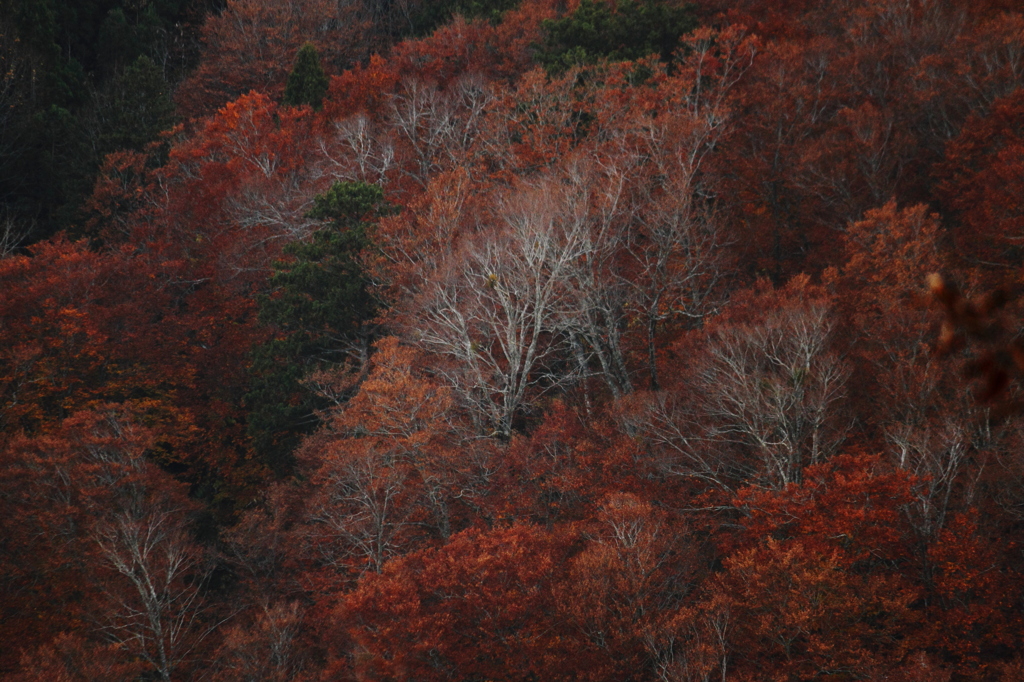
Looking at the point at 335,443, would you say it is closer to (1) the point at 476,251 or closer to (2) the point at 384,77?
(1) the point at 476,251

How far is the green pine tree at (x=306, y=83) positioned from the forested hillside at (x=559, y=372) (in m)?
Answer: 2.17

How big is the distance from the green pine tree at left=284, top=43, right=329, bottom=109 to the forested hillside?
2.17 m

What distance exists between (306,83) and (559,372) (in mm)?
27686

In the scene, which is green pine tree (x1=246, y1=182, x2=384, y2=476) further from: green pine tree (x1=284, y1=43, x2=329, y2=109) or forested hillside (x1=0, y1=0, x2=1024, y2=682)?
green pine tree (x1=284, y1=43, x2=329, y2=109)

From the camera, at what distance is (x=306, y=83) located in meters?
49.5

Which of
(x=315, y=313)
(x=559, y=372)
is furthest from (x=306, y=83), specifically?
(x=559, y=372)

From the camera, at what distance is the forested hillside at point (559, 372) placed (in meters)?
21.7

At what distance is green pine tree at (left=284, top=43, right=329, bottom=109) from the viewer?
49.2 metres

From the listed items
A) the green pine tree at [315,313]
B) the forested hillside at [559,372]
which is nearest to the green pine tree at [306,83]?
the forested hillside at [559,372]

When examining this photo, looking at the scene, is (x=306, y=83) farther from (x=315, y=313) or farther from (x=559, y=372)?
(x=559, y=372)

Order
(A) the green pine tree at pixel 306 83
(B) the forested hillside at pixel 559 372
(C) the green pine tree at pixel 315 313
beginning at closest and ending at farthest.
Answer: (B) the forested hillside at pixel 559 372 < (C) the green pine tree at pixel 315 313 < (A) the green pine tree at pixel 306 83

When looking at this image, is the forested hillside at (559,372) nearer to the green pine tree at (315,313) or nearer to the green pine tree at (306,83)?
the green pine tree at (315,313)

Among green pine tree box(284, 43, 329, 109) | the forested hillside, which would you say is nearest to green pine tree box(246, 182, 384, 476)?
the forested hillside

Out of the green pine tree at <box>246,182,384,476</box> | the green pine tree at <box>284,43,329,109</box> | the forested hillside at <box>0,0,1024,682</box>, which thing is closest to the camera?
the forested hillside at <box>0,0,1024,682</box>
